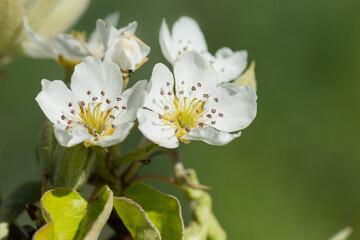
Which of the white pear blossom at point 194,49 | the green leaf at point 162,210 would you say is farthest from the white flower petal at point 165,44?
the green leaf at point 162,210

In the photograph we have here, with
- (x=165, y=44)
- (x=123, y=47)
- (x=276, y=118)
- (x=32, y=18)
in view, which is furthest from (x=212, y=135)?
(x=276, y=118)

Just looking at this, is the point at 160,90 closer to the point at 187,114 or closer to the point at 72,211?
the point at 187,114

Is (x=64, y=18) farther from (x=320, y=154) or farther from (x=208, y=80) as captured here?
(x=320, y=154)

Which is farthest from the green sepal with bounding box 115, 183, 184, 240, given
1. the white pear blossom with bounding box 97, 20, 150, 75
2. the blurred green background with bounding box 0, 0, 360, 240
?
the blurred green background with bounding box 0, 0, 360, 240

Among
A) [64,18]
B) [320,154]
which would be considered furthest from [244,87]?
[320,154]

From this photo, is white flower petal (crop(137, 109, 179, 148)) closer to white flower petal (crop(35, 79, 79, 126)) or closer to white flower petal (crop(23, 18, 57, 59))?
white flower petal (crop(35, 79, 79, 126))

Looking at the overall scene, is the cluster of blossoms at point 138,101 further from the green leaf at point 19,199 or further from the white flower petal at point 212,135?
the green leaf at point 19,199
